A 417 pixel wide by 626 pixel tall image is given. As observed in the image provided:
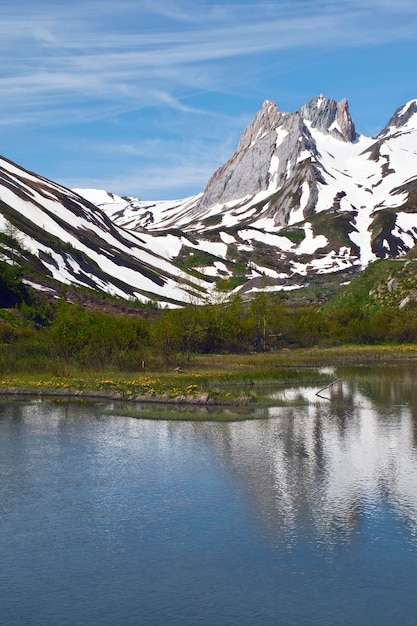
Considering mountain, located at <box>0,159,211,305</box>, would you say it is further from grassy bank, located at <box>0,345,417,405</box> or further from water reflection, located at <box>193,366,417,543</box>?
water reflection, located at <box>193,366,417,543</box>

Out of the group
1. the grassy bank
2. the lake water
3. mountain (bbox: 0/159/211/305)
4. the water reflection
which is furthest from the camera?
mountain (bbox: 0/159/211/305)

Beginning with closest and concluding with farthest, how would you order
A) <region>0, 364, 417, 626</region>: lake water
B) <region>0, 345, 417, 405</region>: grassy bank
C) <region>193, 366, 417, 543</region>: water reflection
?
<region>0, 364, 417, 626</region>: lake water → <region>193, 366, 417, 543</region>: water reflection → <region>0, 345, 417, 405</region>: grassy bank

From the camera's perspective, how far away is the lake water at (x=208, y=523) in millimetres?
20797

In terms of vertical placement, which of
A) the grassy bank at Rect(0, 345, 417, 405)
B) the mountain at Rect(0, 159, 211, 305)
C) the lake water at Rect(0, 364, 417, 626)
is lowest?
the lake water at Rect(0, 364, 417, 626)

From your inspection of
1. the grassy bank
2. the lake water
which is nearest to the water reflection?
the lake water

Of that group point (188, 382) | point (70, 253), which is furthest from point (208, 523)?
point (70, 253)

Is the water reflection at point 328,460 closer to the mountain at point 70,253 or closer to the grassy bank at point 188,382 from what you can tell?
the grassy bank at point 188,382

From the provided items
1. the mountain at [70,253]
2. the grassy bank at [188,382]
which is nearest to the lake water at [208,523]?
the grassy bank at [188,382]

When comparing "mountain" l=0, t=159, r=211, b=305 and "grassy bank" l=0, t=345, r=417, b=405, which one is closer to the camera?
"grassy bank" l=0, t=345, r=417, b=405

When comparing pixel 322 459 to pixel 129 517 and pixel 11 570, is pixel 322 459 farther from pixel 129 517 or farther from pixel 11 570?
pixel 11 570

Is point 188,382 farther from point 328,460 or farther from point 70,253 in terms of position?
point 70,253

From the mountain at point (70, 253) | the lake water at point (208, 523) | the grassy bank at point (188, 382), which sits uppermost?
the mountain at point (70, 253)

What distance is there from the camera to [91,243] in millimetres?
175125

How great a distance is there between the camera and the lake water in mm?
20797
